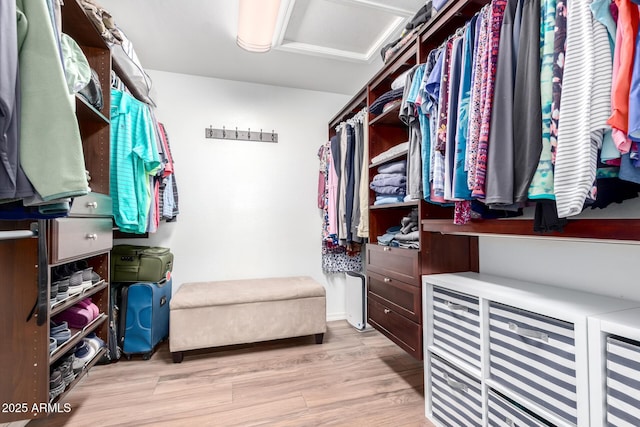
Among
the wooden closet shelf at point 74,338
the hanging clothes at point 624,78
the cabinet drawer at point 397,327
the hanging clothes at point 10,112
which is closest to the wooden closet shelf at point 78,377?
the wooden closet shelf at point 74,338

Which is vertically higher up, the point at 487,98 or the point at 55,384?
the point at 487,98

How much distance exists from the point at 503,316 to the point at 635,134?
0.71m

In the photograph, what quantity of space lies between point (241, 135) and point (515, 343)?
2536 mm

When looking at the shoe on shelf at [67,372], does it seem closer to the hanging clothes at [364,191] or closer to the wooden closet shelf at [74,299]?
the wooden closet shelf at [74,299]

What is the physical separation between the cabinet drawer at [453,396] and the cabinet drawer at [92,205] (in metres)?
1.73

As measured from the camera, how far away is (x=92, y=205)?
4.56 ft

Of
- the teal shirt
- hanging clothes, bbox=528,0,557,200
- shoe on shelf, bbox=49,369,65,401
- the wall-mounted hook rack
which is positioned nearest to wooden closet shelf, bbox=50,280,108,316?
shoe on shelf, bbox=49,369,65,401

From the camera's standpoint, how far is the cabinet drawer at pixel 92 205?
1.27 m

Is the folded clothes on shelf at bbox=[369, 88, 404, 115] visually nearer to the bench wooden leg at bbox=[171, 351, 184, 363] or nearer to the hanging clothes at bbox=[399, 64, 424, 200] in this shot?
the hanging clothes at bbox=[399, 64, 424, 200]

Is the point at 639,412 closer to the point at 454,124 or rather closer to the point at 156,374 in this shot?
the point at 454,124

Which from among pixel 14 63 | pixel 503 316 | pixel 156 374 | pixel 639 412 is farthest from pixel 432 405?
pixel 14 63

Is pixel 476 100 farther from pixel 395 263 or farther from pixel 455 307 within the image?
pixel 395 263

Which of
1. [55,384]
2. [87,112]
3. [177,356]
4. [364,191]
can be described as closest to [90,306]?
[55,384]

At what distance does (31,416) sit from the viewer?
1.11 m
